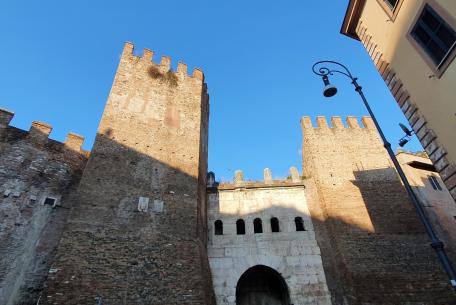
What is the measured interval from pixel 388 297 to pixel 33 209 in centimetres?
1164

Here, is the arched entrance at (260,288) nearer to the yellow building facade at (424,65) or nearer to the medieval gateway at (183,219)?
the medieval gateway at (183,219)

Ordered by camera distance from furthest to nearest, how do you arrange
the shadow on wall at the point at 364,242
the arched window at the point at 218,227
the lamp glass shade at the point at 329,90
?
the arched window at the point at 218,227 < the shadow on wall at the point at 364,242 < the lamp glass shade at the point at 329,90

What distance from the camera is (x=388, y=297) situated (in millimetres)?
10219

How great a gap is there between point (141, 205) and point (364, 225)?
8.25 meters

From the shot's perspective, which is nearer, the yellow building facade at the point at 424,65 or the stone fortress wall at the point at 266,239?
the yellow building facade at the point at 424,65

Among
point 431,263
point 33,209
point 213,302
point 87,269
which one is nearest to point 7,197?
point 33,209

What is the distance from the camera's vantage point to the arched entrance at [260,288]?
12219 millimetres

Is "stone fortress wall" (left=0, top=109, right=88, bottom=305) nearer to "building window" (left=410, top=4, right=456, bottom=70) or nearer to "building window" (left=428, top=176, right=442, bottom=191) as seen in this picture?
"building window" (left=410, top=4, right=456, bottom=70)

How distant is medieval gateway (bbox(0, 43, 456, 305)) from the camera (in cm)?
895

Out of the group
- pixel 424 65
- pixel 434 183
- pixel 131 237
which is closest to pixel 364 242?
pixel 434 183

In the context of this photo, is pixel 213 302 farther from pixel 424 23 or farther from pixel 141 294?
pixel 424 23

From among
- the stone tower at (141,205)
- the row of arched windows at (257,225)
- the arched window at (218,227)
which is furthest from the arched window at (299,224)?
the stone tower at (141,205)

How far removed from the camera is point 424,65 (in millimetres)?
5320

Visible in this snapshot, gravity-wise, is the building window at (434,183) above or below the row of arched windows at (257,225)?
above
